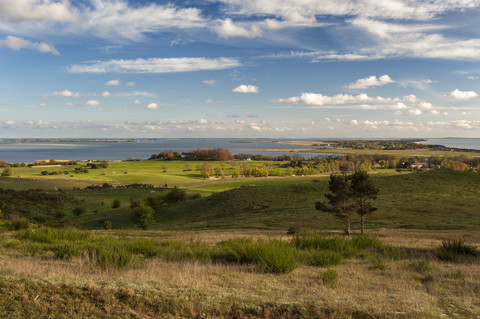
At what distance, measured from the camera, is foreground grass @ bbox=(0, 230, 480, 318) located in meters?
→ 5.21

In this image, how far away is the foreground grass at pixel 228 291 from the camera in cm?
521

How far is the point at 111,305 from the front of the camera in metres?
5.36

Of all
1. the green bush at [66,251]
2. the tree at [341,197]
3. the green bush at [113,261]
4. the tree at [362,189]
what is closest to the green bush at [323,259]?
the green bush at [113,261]

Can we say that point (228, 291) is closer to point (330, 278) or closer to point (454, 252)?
point (330, 278)

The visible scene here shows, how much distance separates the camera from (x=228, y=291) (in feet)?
20.2

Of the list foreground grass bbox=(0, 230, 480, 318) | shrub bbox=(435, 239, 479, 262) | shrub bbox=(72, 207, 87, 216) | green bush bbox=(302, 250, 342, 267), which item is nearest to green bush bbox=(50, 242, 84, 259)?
foreground grass bbox=(0, 230, 480, 318)

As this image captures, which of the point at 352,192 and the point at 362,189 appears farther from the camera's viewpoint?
the point at 352,192

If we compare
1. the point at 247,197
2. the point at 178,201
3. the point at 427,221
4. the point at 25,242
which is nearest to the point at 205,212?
the point at 247,197

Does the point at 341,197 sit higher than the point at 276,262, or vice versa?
the point at 276,262

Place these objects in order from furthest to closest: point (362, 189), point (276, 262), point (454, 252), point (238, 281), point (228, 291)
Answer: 1. point (362, 189)
2. point (454, 252)
3. point (276, 262)
4. point (238, 281)
5. point (228, 291)

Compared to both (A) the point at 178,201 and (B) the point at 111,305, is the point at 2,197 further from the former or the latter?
(B) the point at 111,305

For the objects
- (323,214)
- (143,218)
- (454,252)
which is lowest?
(143,218)

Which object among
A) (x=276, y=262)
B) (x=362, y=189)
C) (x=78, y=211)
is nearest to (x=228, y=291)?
(x=276, y=262)

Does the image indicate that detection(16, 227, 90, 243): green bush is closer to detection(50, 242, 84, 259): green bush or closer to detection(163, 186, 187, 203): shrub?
detection(50, 242, 84, 259): green bush
